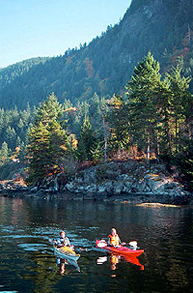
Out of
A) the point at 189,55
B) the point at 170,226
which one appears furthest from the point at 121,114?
the point at 189,55

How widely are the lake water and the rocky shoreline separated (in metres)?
20.5

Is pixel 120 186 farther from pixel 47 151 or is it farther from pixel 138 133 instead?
pixel 47 151

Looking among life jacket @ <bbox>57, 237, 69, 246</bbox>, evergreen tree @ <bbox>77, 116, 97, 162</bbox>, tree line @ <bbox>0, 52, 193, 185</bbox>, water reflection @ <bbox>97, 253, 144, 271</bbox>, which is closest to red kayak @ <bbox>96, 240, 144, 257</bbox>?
water reflection @ <bbox>97, 253, 144, 271</bbox>

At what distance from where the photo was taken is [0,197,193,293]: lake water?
14.9 m

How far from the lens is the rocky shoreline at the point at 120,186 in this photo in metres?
55.5

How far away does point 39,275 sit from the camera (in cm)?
1638

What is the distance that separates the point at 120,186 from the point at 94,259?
40935mm

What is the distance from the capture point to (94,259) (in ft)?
65.6

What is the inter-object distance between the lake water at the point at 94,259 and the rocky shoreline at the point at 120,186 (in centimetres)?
2046

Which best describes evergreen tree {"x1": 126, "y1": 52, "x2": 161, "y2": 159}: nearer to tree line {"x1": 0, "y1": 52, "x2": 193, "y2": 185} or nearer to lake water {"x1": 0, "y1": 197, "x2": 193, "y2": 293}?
tree line {"x1": 0, "y1": 52, "x2": 193, "y2": 185}

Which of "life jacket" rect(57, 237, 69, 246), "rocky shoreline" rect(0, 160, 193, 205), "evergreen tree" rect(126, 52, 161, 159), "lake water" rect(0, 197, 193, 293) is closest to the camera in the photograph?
"lake water" rect(0, 197, 193, 293)

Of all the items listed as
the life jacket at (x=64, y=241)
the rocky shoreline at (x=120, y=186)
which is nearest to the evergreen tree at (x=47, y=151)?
the rocky shoreline at (x=120, y=186)

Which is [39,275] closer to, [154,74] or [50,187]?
[50,187]

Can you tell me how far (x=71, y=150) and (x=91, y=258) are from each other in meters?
57.0
